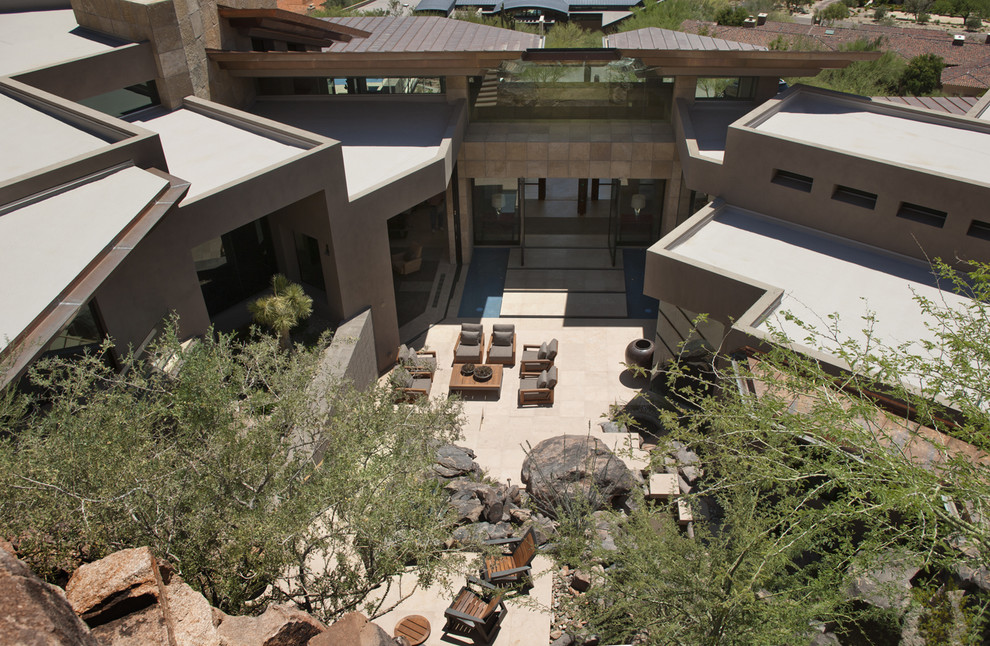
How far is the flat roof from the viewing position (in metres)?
19.0

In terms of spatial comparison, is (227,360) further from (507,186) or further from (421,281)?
(507,186)

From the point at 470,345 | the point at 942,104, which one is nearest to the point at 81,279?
the point at 470,345

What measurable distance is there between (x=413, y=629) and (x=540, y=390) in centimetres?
777

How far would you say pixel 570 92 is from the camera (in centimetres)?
2319

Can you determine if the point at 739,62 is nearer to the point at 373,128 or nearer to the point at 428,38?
the point at 428,38

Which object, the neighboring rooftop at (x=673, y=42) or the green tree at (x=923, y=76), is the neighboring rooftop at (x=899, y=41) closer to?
the green tree at (x=923, y=76)

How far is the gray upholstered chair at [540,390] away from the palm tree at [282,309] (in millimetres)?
6054

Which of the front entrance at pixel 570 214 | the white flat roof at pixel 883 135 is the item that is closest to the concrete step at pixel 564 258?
the front entrance at pixel 570 214

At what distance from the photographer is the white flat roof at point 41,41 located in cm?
1691

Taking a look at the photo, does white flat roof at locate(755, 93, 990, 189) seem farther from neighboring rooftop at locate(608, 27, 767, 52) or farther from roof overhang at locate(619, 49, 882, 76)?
neighboring rooftop at locate(608, 27, 767, 52)

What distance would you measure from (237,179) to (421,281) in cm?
1012

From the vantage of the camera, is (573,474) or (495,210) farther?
(495,210)

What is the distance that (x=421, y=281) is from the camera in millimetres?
23953

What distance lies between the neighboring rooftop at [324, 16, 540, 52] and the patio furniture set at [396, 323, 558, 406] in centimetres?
918
